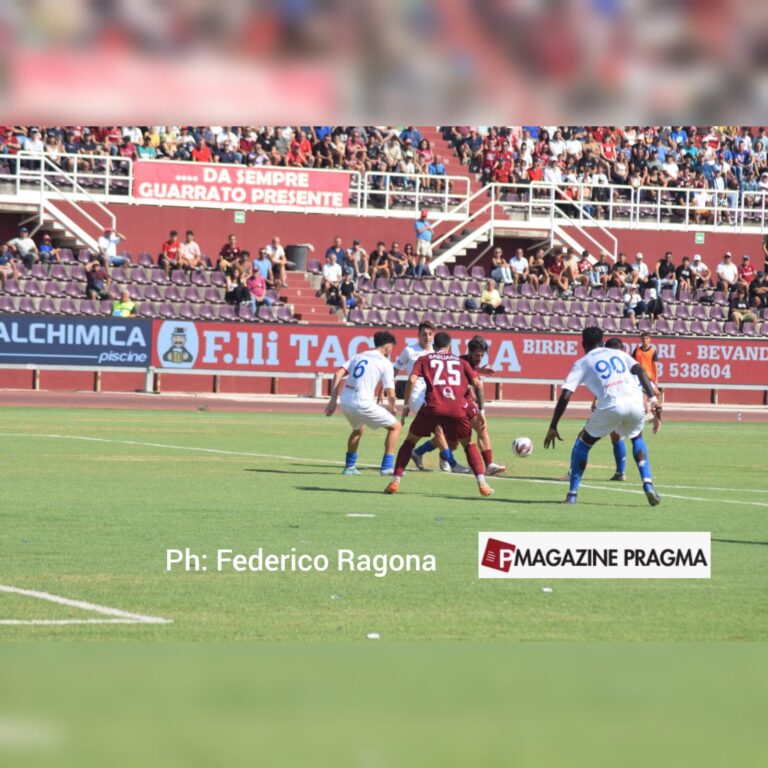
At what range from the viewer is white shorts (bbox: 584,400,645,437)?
51.4 feet

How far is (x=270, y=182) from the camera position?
143 ft

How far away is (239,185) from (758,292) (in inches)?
628

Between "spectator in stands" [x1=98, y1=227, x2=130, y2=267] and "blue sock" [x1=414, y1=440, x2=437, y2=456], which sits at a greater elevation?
"spectator in stands" [x1=98, y1=227, x2=130, y2=267]

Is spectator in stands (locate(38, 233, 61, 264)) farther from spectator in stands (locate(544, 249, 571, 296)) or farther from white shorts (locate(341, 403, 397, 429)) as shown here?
white shorts (locate(341, 403, 397, 429))

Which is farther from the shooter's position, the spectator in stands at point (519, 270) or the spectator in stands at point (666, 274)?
the spectator in stands at point (666, 274)

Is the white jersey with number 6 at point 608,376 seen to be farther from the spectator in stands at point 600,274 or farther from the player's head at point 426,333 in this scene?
the spectator in stands at point 600,274

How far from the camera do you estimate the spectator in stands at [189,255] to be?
132 ft

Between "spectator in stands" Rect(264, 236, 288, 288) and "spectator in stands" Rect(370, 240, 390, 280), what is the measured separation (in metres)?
2.63

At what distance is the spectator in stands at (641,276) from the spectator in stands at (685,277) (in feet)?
3.01

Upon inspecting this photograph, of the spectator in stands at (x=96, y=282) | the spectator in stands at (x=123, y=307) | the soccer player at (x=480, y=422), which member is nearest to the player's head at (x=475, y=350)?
the soccer player at (x=480, y=422)

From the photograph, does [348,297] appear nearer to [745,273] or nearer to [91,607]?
[745,273]

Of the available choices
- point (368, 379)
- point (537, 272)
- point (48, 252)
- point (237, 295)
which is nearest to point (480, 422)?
point (368, 379)

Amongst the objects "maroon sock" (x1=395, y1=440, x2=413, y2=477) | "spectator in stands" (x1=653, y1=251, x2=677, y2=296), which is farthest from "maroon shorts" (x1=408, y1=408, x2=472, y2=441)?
"spectator in stands" (x1=653, y1=251, x2=677, y2=296)

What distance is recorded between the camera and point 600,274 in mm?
45844
